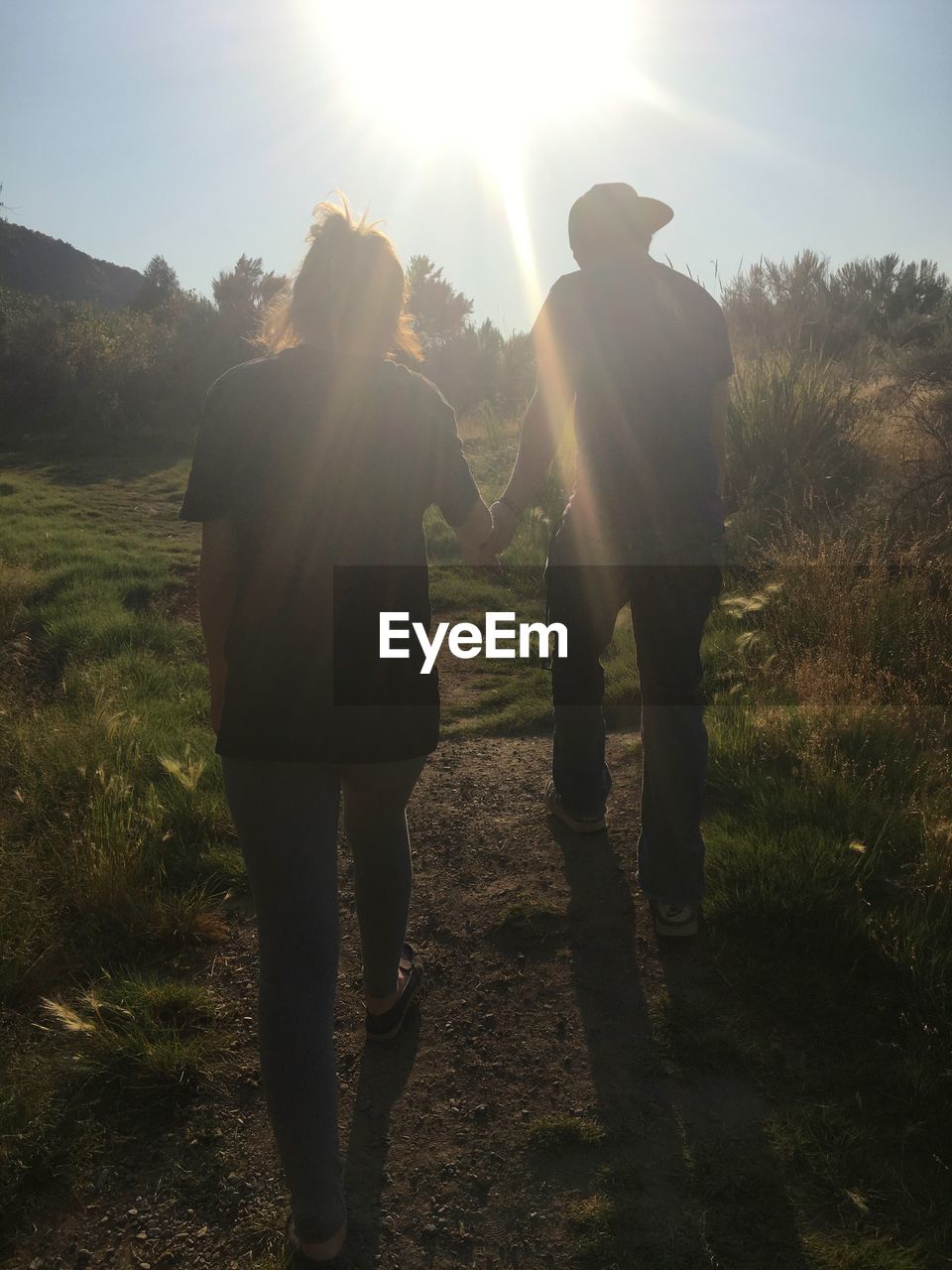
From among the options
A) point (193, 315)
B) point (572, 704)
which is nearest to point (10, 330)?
point (193, 315)

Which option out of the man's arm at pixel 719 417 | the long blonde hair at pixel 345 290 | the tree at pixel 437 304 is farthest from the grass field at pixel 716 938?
the tree at pixel 437 304

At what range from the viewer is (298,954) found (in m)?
1.47

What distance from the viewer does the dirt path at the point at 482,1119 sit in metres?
1.72

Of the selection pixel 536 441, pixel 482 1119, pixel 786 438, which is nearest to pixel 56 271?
pixel 786 438

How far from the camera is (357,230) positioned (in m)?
1.71

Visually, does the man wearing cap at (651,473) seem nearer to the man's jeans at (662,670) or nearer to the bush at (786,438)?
the man's jeans at (662,670)

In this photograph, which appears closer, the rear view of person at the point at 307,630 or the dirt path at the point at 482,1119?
the rear view of person at the point at 307,630

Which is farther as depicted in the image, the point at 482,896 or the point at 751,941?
the point at 482,896

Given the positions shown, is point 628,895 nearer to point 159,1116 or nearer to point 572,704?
point 572,704

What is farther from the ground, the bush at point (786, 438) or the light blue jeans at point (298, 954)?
the bush at point (786, 438)

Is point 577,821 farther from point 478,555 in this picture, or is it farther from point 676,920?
point 478,555

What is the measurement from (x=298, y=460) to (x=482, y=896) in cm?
195

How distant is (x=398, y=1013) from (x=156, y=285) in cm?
Result: 4298

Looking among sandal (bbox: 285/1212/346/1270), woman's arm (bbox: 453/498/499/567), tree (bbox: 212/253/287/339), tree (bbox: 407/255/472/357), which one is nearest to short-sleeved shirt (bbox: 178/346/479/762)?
woman's arm (bbox: 453/498/499/567)
